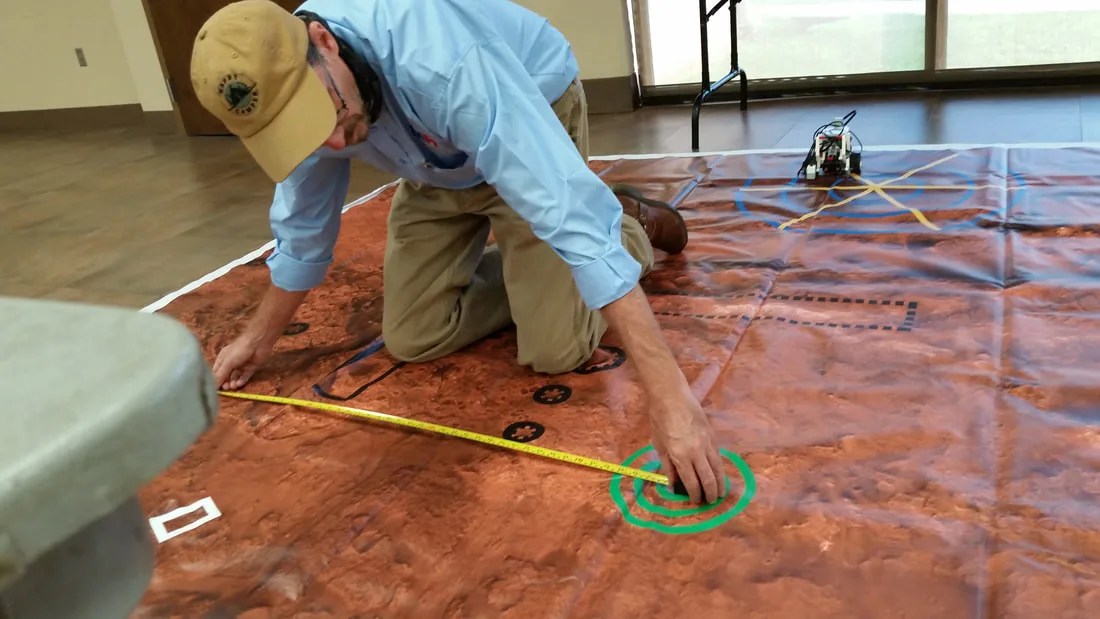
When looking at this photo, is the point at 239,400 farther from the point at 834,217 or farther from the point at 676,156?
the point at 676,156

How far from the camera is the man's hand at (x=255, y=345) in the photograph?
1.79 m

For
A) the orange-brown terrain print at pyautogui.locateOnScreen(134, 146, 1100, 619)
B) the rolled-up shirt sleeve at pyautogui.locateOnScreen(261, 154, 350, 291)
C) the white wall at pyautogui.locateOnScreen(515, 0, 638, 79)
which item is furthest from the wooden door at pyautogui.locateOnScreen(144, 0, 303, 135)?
the rolled-up shirt sleeve at pyautogui.locateOnScreen(261, 154, 350, 291)

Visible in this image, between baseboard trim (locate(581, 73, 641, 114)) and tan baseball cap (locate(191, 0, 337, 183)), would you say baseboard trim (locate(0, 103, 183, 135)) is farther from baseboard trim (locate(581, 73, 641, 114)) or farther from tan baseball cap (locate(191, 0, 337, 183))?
tan baseball cap (locate(191, 0, 337, 183))

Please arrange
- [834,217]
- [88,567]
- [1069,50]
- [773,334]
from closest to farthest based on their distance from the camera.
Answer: [88,567]
[773,334]
[834,217]
[1069,50]

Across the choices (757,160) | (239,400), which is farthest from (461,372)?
A: (757,160)

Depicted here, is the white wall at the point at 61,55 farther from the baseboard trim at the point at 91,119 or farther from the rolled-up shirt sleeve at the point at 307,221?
the rolled-up shirt sleeve at the point at 307,221

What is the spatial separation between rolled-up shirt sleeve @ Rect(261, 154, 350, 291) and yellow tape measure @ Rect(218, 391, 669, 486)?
24 cm

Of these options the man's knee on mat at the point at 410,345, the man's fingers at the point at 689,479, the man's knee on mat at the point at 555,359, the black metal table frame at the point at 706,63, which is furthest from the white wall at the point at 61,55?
the man's fingers at the point at 689,479

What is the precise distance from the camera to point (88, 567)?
526mm

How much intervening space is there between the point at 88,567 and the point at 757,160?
8.84 ft

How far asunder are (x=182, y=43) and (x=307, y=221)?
388cm

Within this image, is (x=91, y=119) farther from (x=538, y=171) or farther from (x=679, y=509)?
(x=679, y=509)

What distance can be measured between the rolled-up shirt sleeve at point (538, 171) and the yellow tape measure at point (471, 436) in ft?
1.12

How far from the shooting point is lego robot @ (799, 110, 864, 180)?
2594 millimetres
